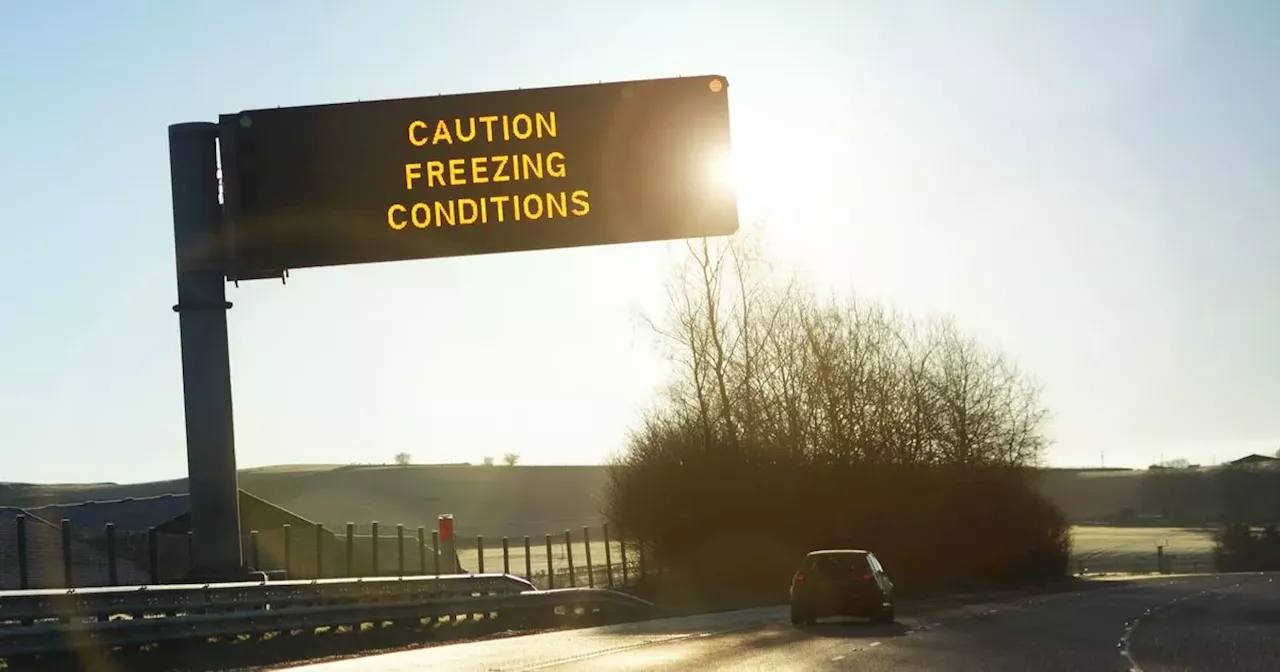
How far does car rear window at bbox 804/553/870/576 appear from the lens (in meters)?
33.2

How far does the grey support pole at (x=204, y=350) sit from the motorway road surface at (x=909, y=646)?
334cm

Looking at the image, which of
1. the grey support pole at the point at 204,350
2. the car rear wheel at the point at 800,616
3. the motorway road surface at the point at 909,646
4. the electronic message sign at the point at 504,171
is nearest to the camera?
the motorway road surface at the point at 909,646

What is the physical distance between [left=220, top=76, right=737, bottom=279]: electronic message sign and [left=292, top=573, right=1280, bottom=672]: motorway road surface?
592 centimetres

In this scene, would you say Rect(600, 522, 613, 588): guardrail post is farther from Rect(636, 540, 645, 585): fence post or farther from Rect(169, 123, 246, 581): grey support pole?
Rect(169, 123, 246, 581): grey support pole

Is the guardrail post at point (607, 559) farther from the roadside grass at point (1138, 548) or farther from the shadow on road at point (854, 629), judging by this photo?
the roadside grass at point (1138, 548)

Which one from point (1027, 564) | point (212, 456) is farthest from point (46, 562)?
point (1027, 564)

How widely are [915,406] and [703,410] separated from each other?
15.6 m

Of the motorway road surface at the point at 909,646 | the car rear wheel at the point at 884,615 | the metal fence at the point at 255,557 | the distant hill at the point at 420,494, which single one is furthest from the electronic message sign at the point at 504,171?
the distant hill at the point at 420,494

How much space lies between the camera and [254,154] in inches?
950

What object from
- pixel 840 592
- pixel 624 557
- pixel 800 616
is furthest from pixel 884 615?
pixel 624 557

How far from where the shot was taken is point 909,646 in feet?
79.0

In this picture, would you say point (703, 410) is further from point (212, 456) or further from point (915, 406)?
point (212, 456)

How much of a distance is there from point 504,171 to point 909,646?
9.10m

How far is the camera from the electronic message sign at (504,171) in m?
23.3
